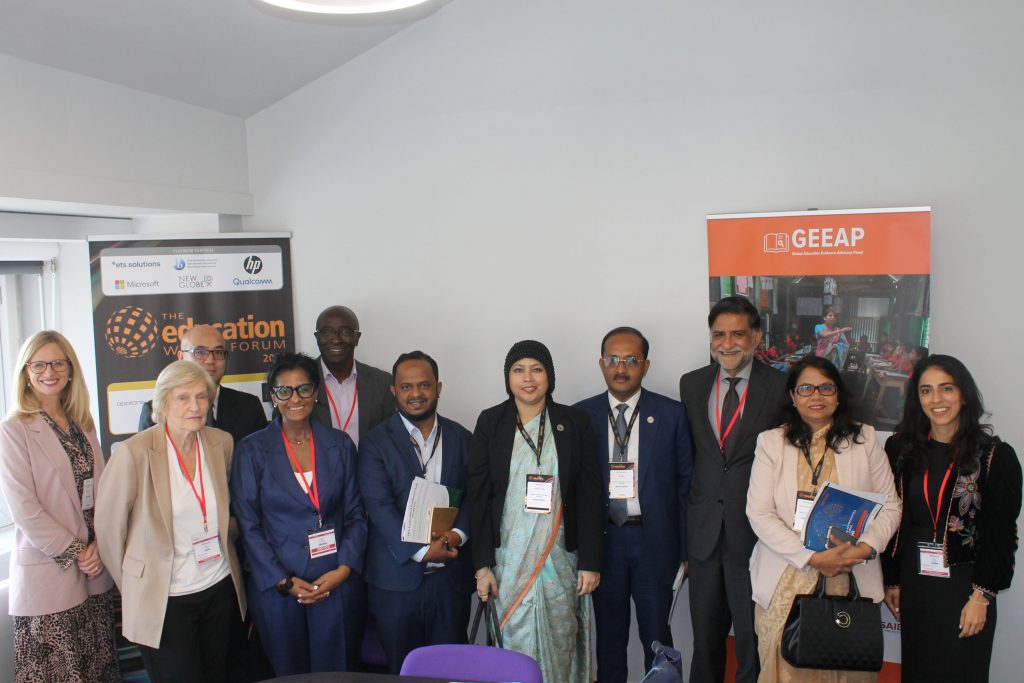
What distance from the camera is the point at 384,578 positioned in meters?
3.30

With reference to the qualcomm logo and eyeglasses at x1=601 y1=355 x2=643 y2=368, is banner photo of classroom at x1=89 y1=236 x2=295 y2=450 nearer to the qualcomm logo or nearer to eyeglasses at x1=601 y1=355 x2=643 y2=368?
eyeglasses at x1=601 y1=355 x2=643 y2=368

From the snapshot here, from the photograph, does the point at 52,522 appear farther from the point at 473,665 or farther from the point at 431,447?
the point at 473,665

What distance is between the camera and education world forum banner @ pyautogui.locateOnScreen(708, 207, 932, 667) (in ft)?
11.7

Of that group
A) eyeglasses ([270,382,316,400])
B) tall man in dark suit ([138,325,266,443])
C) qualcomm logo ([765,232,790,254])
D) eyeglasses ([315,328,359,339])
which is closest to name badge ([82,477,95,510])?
tall man in dark suit ([138,325,266,443])

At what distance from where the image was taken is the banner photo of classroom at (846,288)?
356 cm

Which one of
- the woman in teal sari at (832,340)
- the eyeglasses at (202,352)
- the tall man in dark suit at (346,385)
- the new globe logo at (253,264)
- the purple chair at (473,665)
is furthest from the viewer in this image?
the new globe logo at (253,264)

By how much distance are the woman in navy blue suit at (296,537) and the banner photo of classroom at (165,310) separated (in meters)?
1.17

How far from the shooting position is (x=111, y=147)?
12.2 feet

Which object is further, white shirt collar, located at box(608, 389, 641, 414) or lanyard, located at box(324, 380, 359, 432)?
lanyard, located at box(324, 380, 359, 432)

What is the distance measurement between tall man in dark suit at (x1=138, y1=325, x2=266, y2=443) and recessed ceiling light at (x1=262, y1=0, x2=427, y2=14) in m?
2.30

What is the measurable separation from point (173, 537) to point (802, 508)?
2.54 m

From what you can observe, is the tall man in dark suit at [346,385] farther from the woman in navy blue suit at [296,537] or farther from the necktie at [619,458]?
the necktie at [619,458]

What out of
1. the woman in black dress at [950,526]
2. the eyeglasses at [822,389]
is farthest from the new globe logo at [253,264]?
the woman in black dress at [950,526]

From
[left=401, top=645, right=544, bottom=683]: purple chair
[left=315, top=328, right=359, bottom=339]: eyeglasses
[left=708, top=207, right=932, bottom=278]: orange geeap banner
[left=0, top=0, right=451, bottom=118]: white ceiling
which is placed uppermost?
[left=0, top=0, right=451, bottom=118]: white ceiling
